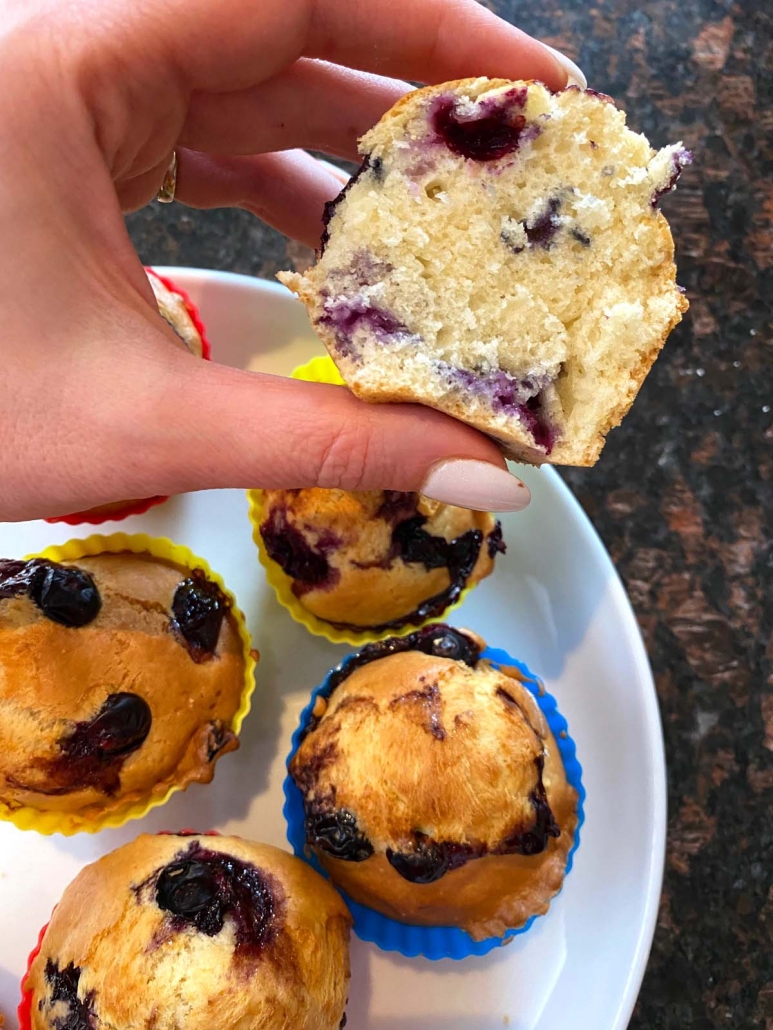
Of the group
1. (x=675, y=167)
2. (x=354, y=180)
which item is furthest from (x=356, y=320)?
(x=675, y=167)

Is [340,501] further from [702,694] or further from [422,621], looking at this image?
[702,694]

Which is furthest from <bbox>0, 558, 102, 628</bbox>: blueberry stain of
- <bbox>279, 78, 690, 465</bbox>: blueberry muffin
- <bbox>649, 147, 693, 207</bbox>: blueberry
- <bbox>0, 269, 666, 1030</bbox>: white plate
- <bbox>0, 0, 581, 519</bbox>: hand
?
<bbox>649, 147, 693, 207</bbox>: blueberry

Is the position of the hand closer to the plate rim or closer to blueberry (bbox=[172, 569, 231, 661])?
blueberry (bbox=[172, 569, 231, 661])

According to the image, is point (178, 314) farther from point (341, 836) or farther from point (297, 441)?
point (341, 836)

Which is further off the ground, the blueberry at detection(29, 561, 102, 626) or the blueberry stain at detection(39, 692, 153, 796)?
the blueberry at detection(29, 561, 102, 626)

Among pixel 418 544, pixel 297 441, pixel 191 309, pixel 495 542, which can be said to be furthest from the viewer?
pixel 191 309

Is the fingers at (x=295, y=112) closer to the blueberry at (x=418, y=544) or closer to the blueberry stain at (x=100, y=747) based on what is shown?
the blueberry at (x=418, y=544)

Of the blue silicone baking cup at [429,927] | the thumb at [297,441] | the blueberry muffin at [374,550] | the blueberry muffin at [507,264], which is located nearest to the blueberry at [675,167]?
the blueberry muffin at [507,264]
